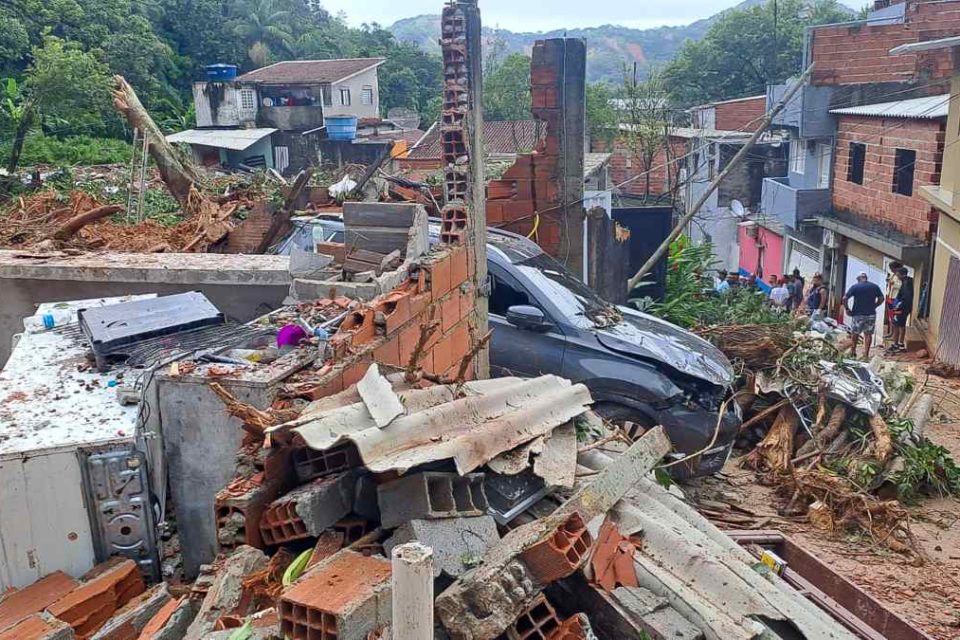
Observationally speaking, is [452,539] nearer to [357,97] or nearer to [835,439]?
[835,439]

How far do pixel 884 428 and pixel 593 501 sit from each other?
5.02 metres

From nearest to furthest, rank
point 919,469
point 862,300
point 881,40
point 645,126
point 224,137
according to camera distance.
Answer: point 919,469 < point 862,300 < point 881,40 < point 645,126 < point 224,137

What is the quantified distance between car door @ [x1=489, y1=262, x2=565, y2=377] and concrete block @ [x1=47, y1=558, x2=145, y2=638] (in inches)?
149

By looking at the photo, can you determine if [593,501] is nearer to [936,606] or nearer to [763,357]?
[936,606]

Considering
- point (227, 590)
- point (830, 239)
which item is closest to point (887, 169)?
point (830, 239)

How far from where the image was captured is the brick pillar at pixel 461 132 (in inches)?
242

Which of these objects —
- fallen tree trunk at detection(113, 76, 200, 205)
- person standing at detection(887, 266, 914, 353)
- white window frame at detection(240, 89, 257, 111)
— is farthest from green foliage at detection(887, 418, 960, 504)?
white window frame at detection(240, 89, 257, 111)

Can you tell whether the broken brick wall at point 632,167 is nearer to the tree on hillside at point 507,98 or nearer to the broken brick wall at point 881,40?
the tree on hillside at point 507,98

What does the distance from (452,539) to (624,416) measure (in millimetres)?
4022

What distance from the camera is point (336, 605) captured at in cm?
254

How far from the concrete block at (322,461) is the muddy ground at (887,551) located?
3605 millimetres

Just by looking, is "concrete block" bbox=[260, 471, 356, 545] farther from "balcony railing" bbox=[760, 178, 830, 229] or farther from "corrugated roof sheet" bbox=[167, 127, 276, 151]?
"corrugated roof sheet" bbox=[167, 127, 276, 151]

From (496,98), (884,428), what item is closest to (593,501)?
(884,428)

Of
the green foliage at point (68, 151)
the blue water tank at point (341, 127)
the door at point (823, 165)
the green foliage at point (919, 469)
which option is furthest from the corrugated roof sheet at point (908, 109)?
the green foliage at point (68, 151)
